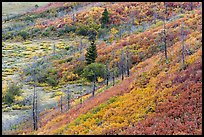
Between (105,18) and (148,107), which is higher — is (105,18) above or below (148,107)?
below

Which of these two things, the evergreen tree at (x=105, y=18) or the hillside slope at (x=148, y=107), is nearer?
the hillside slope at (x=148, y=107)

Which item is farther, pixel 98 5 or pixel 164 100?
pixel 98 5

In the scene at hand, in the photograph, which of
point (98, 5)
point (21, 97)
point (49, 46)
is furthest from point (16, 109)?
point (98, 5)

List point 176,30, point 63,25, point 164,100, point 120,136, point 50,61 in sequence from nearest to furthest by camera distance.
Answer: point 120,136, point 164,100, point 176,30, point 50,61, point 63,25

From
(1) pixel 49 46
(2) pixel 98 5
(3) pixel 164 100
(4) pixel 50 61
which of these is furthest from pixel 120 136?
(2) pixel 98 5

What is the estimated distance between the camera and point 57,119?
89.6ft

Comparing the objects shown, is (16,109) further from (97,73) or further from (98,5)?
(98,5)

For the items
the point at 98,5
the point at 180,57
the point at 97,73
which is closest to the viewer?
the point at 180,57

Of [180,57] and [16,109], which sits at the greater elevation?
[180,57]

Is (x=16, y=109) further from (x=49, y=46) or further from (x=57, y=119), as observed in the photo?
(x=49, y=46)

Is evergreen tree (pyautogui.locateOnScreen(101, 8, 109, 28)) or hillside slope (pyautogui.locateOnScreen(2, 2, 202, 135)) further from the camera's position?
evergreen tree (pyautogui.locateOnScreen(101, 8, 109, 28))

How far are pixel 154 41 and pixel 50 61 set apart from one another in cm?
1644

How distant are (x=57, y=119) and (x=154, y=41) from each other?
23.4 metres

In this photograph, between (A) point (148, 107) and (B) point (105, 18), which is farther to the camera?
(B) point (105, 18)
